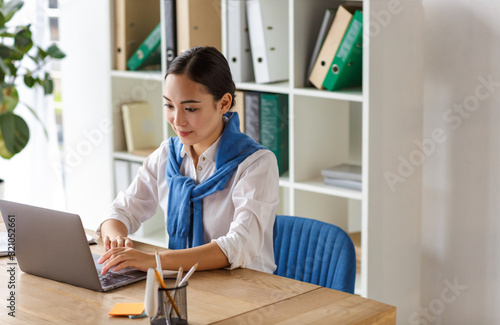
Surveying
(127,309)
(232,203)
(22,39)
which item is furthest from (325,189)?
(22,39)

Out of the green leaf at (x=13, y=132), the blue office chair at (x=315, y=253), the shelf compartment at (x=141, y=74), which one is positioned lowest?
the blue office chair at (x=315, y=253)

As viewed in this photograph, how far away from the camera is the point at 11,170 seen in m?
4.02

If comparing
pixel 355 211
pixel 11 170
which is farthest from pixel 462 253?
pixel 11 170

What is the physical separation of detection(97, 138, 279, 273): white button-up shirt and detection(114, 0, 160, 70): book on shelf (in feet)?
4.46

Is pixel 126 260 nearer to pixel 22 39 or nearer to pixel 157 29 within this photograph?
pixel 157 29

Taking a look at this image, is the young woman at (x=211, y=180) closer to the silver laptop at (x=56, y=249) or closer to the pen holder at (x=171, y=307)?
the silver laptop at (x=56, y=249)

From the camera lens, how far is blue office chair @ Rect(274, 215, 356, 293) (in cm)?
188

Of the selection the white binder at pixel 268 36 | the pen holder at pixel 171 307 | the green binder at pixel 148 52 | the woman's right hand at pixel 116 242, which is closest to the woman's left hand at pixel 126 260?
the woman's right hand at pixel 116 242

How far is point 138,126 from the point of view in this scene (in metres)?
3.43

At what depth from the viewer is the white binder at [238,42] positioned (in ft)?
9.36

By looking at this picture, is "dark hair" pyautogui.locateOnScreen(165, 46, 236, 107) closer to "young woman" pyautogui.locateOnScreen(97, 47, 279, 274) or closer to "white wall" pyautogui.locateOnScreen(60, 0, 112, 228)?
"young woman" pyautogui.locateOnScreen(97, 47, 279, 274)

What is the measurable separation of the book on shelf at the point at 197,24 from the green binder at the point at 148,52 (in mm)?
182

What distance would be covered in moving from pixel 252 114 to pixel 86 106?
48.2 inches

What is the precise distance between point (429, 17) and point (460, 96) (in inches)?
12.9
